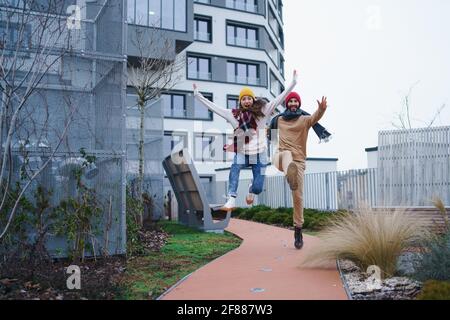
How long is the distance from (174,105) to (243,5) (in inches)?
420

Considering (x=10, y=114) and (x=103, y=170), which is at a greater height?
(x=10, y=114)

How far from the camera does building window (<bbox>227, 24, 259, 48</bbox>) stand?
115ft

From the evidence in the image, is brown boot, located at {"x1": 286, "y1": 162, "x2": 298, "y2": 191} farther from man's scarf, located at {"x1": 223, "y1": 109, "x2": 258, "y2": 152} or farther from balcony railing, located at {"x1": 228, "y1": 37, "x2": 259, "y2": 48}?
balcony railing, located at {"x1": 228, "y1": 37, "x2": 259, "y2": 48}

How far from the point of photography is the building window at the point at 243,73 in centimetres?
3494

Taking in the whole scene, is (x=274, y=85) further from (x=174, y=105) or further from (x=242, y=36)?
(x=174, y=105)

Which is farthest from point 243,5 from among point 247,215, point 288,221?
point 288,221

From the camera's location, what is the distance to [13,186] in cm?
577

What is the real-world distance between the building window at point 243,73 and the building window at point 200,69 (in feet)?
5.92

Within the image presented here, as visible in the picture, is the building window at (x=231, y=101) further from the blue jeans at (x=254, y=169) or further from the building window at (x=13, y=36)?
the building window at (x=13, y=36)

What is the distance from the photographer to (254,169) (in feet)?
21.9
